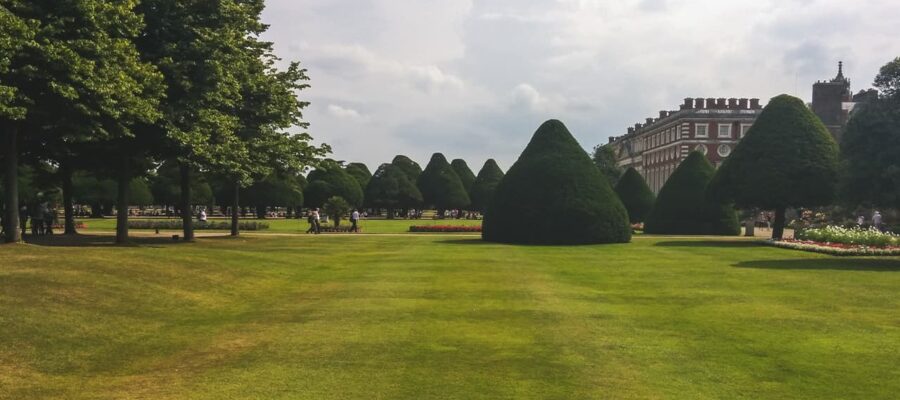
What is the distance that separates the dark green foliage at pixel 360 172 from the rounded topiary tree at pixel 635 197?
2235 inches

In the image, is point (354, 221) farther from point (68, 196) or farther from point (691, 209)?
point (691, 209)

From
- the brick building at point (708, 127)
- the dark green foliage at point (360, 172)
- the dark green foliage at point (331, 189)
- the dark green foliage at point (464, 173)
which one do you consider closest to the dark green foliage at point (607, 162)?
the brick building at point (708, 127)

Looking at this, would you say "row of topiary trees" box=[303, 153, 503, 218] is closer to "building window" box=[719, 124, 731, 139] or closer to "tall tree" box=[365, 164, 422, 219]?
"tall tree" box=[365, 164, 422, 219]

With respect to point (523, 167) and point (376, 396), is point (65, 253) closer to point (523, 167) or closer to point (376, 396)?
point (376, 396)

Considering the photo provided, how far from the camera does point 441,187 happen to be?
99812 millimetres

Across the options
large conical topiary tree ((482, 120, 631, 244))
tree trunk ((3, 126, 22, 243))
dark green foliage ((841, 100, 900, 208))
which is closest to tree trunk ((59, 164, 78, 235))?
tree trunk ((3, 126, 22, 243))

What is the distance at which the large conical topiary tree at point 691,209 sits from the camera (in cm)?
4425

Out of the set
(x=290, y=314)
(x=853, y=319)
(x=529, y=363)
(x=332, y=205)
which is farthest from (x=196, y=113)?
(x=332, y=205)

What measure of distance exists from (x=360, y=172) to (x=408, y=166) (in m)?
8.60

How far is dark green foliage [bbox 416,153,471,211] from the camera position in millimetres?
99188

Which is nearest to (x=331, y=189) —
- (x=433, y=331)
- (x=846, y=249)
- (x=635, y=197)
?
(x=635, y=197)

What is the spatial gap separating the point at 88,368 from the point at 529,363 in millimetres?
5552

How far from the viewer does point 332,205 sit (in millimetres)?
50000

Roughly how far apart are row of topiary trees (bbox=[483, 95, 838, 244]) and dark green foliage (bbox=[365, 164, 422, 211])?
53898mm
